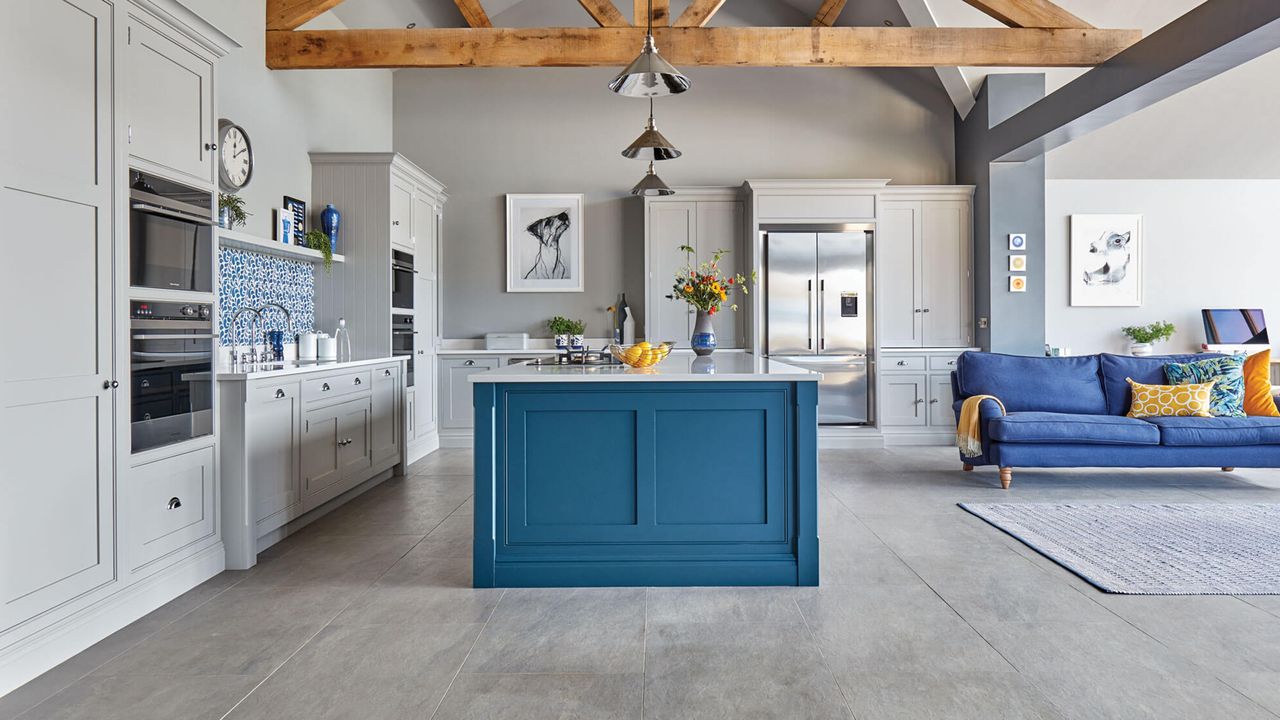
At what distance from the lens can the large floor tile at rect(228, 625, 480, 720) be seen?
197 centimetres

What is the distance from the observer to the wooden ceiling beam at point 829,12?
20.8 feet

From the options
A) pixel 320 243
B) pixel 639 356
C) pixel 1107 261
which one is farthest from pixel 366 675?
pixel 1107 261

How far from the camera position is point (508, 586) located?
9.61 ft

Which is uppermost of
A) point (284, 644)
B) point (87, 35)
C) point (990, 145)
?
point (990, 145)

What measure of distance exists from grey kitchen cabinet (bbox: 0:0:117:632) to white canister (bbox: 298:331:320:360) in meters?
2.19

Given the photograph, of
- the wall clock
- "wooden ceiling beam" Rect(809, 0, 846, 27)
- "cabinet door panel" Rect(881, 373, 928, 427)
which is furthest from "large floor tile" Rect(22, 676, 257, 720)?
"wooden ceiling beam" Rect(809, 0, 846, 27)

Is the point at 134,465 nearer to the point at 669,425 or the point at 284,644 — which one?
the point at 284,644

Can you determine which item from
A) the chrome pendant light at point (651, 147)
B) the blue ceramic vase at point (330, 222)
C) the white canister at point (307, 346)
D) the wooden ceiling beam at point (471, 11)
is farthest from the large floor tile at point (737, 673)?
the wooden ceiling beam at point (471, 11)

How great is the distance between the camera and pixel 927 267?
655cm

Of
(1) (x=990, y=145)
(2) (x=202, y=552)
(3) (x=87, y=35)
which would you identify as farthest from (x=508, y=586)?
(1) (x=990, y=145)

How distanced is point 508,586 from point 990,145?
5.55m

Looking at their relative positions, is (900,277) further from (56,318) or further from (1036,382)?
(56,318)

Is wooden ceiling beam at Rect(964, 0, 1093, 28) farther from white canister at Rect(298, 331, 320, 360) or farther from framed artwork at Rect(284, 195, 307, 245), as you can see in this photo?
white canister at Rect(298, 331, 320, 360)

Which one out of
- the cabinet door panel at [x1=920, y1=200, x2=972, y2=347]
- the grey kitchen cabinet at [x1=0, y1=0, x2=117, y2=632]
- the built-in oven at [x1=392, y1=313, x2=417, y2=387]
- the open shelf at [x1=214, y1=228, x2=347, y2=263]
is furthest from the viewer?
the cabinet door panel at [x1=920, y1=200, x2=972, y2=347]
